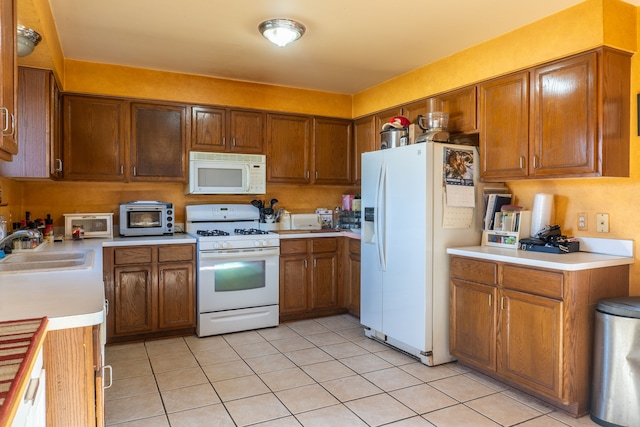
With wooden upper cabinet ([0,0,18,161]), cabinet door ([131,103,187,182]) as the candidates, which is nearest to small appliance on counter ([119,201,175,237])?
cabinet door ([131,103,187,182])

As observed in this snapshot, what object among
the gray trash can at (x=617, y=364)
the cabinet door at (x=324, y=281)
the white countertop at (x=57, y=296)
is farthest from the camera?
the cabinet door at (x=324, y=281)

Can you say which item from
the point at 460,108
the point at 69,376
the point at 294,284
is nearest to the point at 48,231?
the point at 294,284

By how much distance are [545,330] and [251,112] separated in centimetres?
323

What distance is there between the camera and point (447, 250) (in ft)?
10.5

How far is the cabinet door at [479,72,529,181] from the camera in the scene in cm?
295

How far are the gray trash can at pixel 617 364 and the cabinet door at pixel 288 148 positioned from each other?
3.00 m

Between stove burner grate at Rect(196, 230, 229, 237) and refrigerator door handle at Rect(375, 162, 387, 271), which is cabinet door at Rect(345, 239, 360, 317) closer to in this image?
refrigerator door handle at Rect(375, 162, 387, 271)

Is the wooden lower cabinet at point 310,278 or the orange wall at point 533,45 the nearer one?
the orange wall at point 533,45

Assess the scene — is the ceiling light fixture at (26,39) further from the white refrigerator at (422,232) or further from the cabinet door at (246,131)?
the white refrigerator at (422,232)

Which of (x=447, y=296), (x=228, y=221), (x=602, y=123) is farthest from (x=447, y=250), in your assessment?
(x=228, y=221)

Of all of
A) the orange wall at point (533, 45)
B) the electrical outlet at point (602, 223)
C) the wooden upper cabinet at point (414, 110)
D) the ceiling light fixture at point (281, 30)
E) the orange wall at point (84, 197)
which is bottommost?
the electrical outlet at point (602, 223)

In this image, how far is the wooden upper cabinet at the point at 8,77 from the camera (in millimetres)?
1520

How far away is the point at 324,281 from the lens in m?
4.46

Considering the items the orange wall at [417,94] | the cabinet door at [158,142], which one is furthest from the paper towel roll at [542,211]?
the cabinet door at [158,142]
